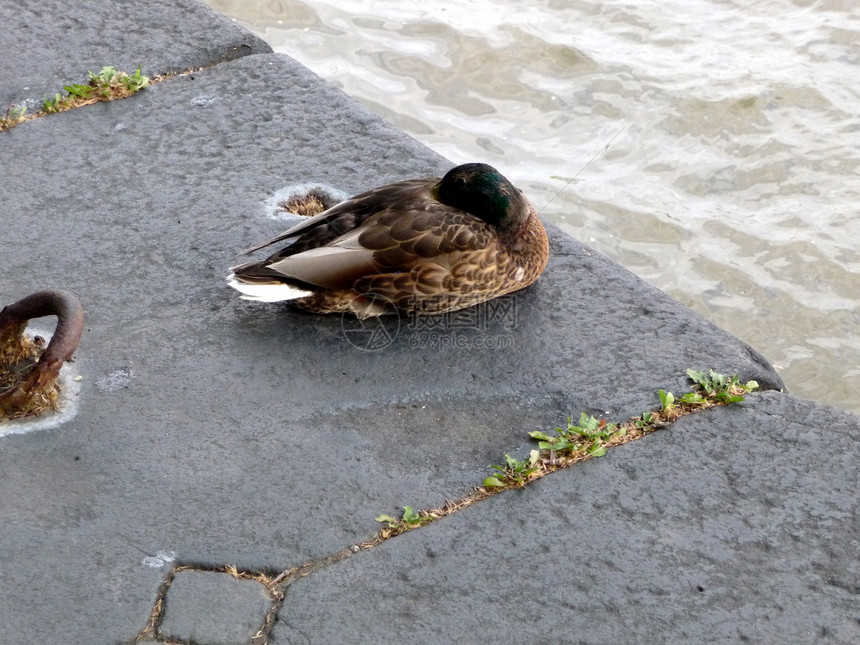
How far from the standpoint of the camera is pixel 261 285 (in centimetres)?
353

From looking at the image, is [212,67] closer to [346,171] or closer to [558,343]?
[346,171]

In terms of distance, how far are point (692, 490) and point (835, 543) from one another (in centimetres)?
41

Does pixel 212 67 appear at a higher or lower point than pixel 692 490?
higher

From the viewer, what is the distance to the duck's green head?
12.5ft

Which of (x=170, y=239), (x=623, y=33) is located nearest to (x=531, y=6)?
(x=623, y=33)

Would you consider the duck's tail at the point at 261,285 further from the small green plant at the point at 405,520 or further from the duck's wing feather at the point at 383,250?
the small green plant at the point at 405,520

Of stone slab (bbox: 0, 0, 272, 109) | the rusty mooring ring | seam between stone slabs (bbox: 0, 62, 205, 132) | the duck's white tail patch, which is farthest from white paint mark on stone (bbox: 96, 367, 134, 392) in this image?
stone slab (bbox: 0, 0, 272, 109)

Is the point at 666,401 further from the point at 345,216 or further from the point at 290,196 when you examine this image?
the point at 290,196

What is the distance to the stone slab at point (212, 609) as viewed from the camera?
2.47 m

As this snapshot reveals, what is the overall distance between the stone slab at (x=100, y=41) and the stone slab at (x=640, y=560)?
9.67 feet

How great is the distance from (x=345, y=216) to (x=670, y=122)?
13.3ft

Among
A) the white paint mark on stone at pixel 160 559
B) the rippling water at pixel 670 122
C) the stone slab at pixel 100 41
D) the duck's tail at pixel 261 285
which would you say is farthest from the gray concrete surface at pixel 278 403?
the rippling water at pixel 670 122

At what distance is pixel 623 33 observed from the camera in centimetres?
788

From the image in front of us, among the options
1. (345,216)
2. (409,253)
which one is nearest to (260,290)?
(345,216)
